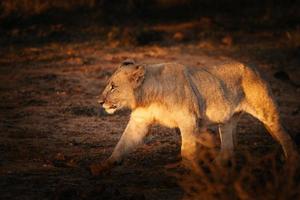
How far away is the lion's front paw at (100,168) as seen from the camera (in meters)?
7.04

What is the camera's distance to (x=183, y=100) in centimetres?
709

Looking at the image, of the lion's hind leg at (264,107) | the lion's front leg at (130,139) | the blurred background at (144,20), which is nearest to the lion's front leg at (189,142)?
the lion's front leg at (130,139)

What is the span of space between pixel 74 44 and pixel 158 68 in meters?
8.11

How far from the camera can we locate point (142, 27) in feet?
56.3

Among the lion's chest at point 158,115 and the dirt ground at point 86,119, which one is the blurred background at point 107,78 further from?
the lion's chest at point 158,115

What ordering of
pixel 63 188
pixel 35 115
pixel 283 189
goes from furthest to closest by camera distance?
pixel 35 115, pixel 63 188, pixel 283 189

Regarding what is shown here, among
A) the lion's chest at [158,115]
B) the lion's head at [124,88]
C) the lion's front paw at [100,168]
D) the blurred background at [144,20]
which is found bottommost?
the lion's front paw at [100,168]

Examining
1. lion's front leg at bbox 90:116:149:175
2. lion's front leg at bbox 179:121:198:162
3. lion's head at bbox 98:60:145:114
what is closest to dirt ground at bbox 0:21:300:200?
lion's front leg at bbox 90:116:149:175

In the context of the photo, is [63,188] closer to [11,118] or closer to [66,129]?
[66,129]

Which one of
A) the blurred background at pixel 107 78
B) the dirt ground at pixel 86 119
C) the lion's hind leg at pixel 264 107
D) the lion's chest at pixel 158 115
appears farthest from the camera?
the lion's hind leg at pixel 264 107

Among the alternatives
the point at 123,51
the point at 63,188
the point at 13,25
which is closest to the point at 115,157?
the point at 63,188

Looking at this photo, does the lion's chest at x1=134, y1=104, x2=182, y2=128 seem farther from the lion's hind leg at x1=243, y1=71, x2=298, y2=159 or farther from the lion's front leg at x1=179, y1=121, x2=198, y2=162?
the lion's hind leg at x1=243, y1=71, x2=298, y2=159

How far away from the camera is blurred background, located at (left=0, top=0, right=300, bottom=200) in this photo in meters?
6.50

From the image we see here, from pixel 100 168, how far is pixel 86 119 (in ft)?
9.32
